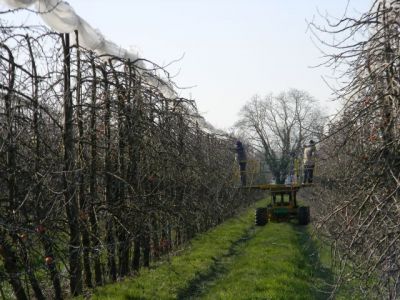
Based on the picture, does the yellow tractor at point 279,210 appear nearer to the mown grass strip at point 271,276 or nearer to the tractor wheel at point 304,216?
the tractor wheel at point 304,216

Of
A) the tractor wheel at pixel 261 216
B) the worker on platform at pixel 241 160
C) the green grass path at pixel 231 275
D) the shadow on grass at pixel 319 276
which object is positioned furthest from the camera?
the worker on platform at pixel 241 160

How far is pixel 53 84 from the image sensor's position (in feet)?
23.4

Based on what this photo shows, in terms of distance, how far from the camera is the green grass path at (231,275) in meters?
8.62

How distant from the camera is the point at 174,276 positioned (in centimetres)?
1023

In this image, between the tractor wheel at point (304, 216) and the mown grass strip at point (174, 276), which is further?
the tractor wheel at point (304, 216)

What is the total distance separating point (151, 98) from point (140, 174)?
1.21 metres

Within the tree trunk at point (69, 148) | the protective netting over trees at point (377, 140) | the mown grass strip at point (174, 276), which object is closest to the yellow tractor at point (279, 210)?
the mown grass strip at point (174, 276)

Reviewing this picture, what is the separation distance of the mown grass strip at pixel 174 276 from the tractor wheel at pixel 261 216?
5.91 m

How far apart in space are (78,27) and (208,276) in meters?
5.34

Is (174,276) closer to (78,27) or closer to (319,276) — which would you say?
(319,276)

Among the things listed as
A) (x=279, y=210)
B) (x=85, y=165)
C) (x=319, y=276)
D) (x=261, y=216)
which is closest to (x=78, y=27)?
(x=85, y=165)

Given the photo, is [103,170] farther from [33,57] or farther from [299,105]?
[299,105]

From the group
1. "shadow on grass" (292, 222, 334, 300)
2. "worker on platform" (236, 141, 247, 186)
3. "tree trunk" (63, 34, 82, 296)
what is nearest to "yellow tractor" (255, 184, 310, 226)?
"worker on platform" (236, 141, 247, 186)

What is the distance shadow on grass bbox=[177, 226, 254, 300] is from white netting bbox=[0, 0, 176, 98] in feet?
Answer: 10.9
